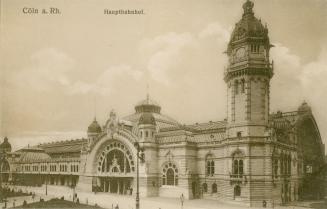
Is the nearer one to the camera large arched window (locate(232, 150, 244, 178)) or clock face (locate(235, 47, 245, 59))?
large arched window (locate(232, 150, 244, 178))

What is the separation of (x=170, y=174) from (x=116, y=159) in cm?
447

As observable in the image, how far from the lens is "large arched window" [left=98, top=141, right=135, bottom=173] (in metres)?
28.1

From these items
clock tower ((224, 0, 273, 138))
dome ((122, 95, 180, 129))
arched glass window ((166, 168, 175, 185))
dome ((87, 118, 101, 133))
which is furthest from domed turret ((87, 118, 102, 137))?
clock tower ((224, 0, 273, 138))

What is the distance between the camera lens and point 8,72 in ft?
61.5

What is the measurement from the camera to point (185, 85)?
19.3 m

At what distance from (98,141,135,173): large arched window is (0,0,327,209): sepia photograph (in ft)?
1.39

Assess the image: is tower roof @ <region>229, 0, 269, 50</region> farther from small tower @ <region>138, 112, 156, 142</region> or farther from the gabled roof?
the gabled roof

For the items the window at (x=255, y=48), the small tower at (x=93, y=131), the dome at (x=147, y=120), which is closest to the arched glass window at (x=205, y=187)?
the dome at (x=147, y=120)

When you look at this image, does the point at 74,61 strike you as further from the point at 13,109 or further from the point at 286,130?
the point at 286,130

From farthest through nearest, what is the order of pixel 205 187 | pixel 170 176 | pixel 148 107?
pixel 148 107
pixel 170 176
pixel 205 187

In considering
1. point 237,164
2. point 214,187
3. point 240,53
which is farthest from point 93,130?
point 240,53

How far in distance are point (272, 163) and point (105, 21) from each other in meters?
11.1

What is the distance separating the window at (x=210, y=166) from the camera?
25031mm

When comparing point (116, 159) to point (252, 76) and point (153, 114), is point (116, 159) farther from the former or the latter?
point (252, 76)
